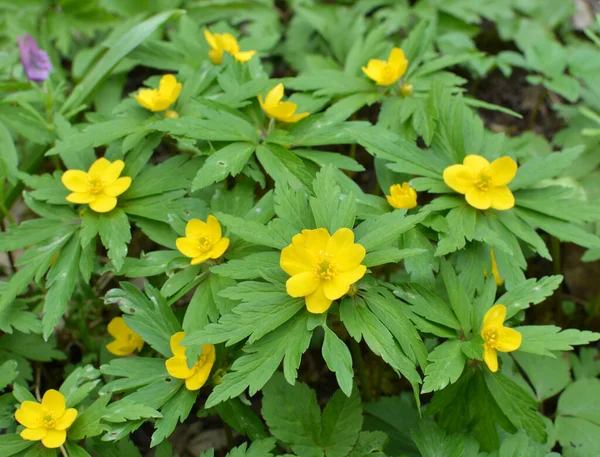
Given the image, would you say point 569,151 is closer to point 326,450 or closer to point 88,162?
point 326,450

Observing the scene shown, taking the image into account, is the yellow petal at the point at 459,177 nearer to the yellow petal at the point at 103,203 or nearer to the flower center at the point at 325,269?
the flower center at the point at 325,269

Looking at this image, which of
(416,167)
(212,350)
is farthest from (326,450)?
(416,167)

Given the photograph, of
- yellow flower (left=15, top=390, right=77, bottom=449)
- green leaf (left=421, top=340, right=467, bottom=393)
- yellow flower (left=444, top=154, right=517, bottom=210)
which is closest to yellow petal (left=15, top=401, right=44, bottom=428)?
yellow flower (left=15, top=390, right=77, bottom=449)

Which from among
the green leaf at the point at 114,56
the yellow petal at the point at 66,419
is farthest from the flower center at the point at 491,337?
the green leaf at the point at 114,56

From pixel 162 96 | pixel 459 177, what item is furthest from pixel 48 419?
pixel 459 177

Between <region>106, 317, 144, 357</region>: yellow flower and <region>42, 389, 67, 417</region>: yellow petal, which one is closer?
<region>42, 389, 67, 417</region>: yellow petal

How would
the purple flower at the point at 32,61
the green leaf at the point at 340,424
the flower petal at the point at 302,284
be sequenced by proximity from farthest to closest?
the purple flower at the point at 32,61 < the green leaf at the point at 340,424 < the flower petal at the point at 302,284

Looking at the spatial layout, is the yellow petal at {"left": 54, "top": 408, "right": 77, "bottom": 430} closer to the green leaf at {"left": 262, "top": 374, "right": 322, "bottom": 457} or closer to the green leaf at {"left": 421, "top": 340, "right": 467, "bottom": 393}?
the green leaf at {"left": 262, "top": 374, "right": 322, "bottom": 457}
